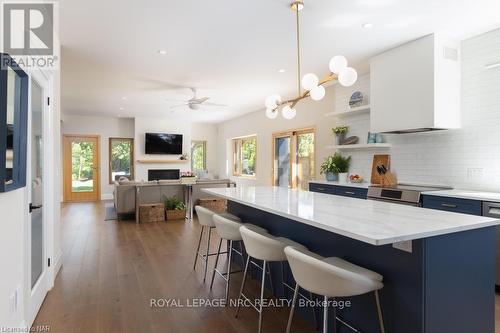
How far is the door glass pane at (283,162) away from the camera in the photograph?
7.21 m

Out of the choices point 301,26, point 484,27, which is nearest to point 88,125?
point 301,26

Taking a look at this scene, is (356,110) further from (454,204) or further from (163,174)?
(163,174)

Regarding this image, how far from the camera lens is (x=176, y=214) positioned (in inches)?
247

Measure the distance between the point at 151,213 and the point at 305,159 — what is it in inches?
135

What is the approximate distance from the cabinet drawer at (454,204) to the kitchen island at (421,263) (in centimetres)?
135

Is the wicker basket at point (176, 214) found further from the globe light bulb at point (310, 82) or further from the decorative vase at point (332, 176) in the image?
the globe light bulb at point (310, 82)

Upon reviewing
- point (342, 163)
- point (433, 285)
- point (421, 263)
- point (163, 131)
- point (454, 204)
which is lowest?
point (433, 285)

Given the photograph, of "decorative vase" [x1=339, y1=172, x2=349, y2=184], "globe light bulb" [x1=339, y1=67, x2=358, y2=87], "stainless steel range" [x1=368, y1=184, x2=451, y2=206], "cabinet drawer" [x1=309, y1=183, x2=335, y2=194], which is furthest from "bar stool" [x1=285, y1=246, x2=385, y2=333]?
"decorative vase" [x1=339, y1=172, x2=349, y2=184]

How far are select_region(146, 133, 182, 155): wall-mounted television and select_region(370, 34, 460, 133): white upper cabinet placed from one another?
7.21 metres

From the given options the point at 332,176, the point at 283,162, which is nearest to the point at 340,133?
the point at 332,176

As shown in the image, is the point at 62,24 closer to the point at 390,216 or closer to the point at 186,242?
the point at 186,242

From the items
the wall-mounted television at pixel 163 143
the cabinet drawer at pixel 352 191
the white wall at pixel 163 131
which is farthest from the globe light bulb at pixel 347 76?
the white wall at pixel 163 131

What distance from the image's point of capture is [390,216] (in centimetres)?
187

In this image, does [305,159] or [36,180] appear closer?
[36,180]
